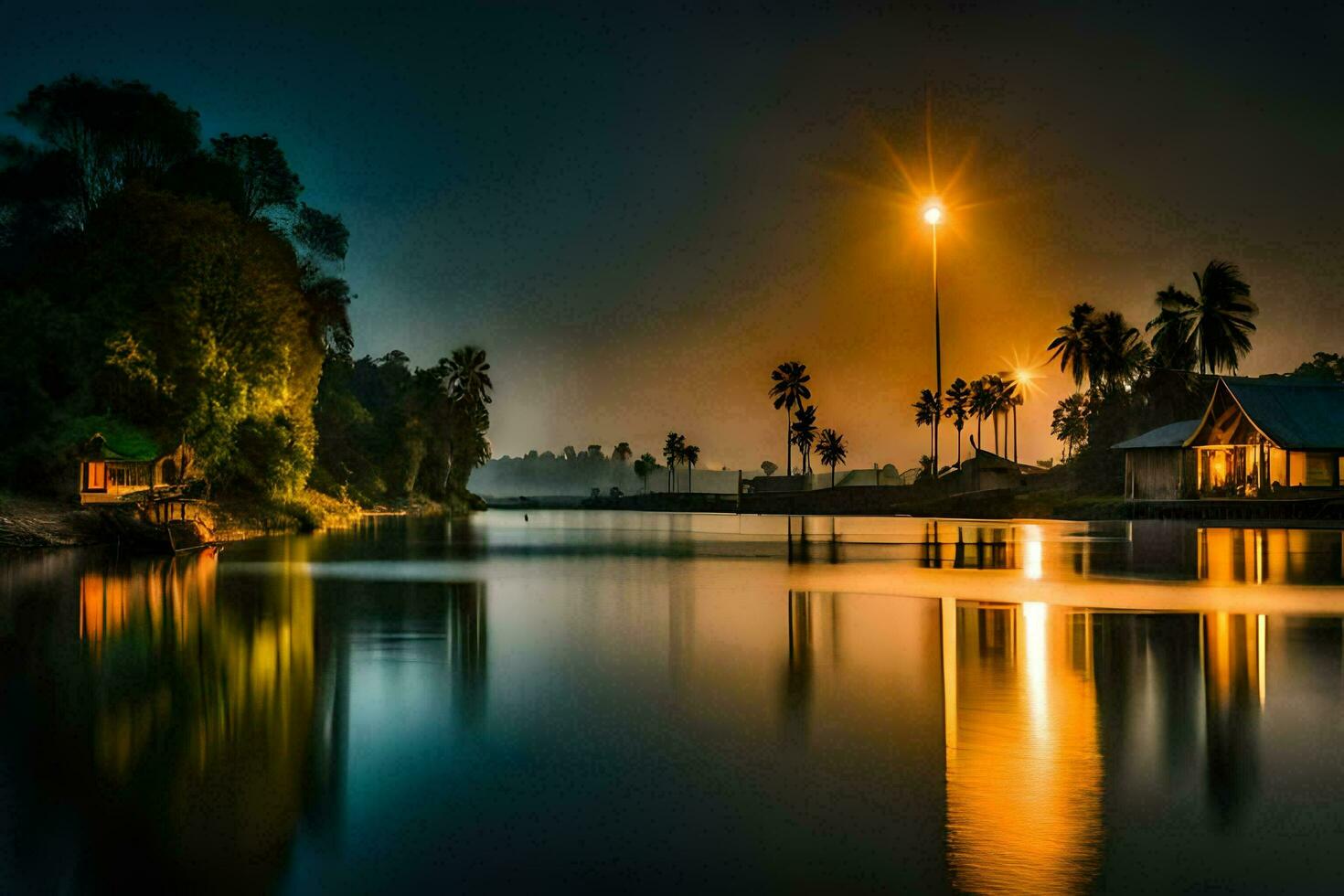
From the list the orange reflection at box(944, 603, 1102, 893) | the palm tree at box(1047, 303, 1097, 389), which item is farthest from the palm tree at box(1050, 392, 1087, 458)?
the orange reflection at box(944, 603, 1102, 893)

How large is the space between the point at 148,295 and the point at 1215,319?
238 ft

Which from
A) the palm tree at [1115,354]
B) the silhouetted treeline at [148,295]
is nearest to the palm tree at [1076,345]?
the palm tree at [1115,354]

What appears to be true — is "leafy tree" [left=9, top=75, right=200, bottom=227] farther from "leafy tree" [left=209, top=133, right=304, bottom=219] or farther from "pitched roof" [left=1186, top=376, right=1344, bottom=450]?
"pitched roof" [left=1186, top=376, right=1344, bottom=450]

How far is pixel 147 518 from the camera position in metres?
35.1

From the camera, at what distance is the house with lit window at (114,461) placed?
39375mm

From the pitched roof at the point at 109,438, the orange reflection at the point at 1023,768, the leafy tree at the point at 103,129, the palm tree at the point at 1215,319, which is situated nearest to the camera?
the orange reflection at the point at 1023,768

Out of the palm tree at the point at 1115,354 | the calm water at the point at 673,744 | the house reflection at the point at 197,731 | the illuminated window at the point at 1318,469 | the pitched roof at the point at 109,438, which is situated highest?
the palm tree at the point at 1115,354

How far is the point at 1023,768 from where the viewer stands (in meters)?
→ 7.82

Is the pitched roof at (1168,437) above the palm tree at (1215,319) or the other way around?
the other way around

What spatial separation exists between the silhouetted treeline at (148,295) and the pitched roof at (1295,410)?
155 feet

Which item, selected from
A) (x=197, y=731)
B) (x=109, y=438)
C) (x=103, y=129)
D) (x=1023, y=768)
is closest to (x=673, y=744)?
(x=1023, y=768)

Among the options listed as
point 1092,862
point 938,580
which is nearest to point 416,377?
point 938,580

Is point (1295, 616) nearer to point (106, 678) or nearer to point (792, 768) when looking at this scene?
point (792, 768)

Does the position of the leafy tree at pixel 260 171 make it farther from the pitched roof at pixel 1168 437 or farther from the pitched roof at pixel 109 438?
the pitched roof at pixel 1168 437
